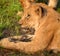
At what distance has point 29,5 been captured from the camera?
5.64 metres

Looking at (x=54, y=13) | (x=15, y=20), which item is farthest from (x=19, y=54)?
(x=15, y=20)

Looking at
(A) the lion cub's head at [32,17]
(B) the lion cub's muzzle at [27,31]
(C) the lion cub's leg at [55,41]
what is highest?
(A) the lion cub's head at [32,17]

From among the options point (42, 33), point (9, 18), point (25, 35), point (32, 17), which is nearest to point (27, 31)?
point (25, 35)

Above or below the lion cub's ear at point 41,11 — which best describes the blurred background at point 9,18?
below

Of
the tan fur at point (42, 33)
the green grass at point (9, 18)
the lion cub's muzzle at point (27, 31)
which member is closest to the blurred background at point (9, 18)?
the green grass at point (9, 18)

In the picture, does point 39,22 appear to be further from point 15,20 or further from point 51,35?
point 15,20

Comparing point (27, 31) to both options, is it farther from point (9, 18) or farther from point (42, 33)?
point (42, 33)

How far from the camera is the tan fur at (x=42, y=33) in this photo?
193 inches

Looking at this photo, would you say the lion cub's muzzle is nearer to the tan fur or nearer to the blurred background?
the blurred background

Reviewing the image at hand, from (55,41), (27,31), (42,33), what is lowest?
(27,31)

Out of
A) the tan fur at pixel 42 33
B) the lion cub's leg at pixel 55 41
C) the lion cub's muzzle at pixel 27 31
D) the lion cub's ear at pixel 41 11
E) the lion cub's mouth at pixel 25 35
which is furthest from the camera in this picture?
the lion cub's muzzle at pixel 27 31

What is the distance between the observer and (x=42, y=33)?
16.2 feet

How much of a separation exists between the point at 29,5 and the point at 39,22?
52 cm

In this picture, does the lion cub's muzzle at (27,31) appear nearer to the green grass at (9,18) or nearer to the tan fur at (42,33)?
the green grass at (9,18)
